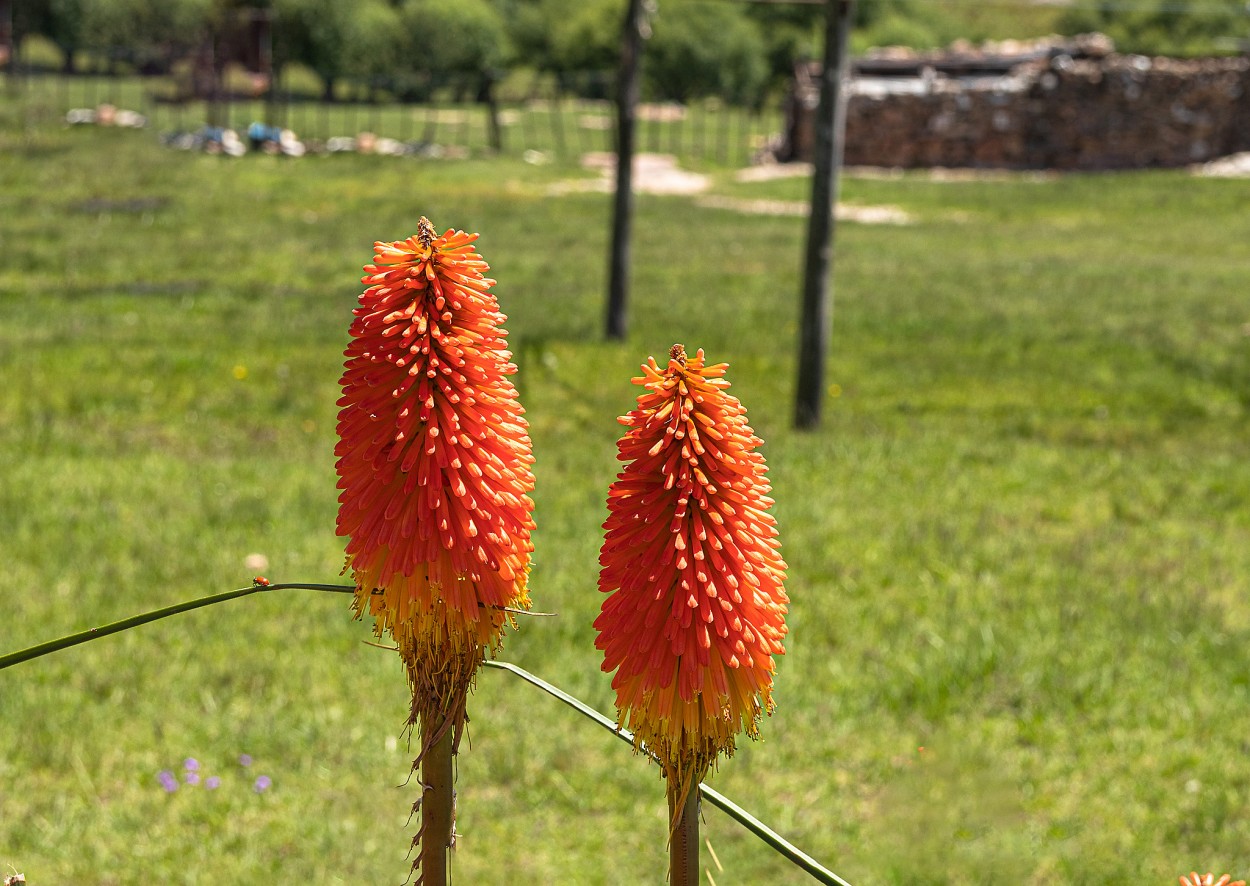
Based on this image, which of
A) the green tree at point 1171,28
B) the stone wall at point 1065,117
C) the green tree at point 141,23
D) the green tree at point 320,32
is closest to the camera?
the stone wall at point 1065,117

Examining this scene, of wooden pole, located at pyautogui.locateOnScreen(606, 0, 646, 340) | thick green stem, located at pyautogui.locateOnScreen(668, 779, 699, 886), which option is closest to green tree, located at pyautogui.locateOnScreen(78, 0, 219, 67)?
wooden pole, located at pyautogui.locateOnScreen(606, 0, 646, 340)

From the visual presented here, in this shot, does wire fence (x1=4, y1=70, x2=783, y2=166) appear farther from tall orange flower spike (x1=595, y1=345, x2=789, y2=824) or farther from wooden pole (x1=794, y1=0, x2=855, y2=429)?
tall orange flower spike (x1=595, y1=345, x2=789, y2=824)

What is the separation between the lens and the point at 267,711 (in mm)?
5680

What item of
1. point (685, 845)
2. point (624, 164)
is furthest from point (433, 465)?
point (624, 164)

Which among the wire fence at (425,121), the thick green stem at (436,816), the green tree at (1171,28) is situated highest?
the green tree at (1171,28)

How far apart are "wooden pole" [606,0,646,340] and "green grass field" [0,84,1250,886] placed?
0.43 metres

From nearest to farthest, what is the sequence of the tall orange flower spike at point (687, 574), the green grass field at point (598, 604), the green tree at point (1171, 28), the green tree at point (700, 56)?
the tall orange flower spike at point (687, 574), the green grass field at point (598, 604), the green tree at point (700, 56), the green tree at point (1171, 28)

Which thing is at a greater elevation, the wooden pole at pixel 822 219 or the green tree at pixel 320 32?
the green tree at pixel 320 32

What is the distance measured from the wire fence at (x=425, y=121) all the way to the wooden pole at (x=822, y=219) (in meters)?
30.8

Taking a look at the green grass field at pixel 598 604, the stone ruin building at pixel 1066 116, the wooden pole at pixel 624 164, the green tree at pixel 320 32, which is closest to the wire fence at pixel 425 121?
the green tree at pixel 320 32

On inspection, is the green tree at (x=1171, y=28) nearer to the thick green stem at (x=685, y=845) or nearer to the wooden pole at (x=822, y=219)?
the wooden pole at (x=822, y=219)

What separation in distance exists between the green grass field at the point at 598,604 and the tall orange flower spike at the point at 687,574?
2.88 feet

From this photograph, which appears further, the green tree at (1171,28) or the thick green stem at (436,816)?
the green tree at (1171,28)

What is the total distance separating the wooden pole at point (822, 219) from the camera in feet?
34.2
